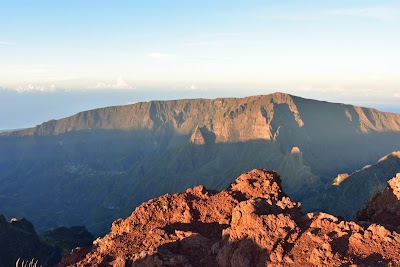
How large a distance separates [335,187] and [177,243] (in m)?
119

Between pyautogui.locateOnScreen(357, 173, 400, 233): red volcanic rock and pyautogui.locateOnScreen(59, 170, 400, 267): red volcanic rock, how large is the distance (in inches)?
208

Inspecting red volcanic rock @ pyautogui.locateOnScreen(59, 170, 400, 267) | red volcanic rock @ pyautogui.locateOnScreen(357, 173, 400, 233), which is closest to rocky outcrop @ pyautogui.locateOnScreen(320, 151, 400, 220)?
red volcanic rock @ pyautogui.locateOnScreen(357, 173, 400, 233)

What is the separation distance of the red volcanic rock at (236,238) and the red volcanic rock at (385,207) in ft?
17.3

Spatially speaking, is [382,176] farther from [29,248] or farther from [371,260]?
[371,260]

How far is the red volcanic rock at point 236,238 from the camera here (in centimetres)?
1454

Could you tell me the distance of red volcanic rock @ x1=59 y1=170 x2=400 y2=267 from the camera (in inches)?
572

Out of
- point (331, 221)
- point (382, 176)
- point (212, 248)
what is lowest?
point (382, 176)

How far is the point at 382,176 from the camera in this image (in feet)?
385

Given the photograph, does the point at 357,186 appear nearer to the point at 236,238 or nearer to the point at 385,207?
the point at 385,207

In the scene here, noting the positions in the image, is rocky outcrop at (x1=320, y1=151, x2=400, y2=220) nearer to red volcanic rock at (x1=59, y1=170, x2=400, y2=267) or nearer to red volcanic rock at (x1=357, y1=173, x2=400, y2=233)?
red volcanic rock at (x1=357, y1=173, x2=400, y2=233)

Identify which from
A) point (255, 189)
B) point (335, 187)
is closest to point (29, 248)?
point (255, 189)

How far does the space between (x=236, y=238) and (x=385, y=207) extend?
35.4ft

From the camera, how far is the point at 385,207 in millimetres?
22531

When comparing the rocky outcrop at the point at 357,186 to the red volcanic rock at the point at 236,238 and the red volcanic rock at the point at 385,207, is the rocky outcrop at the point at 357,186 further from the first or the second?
the red volcanic rock at the point at 236,238
